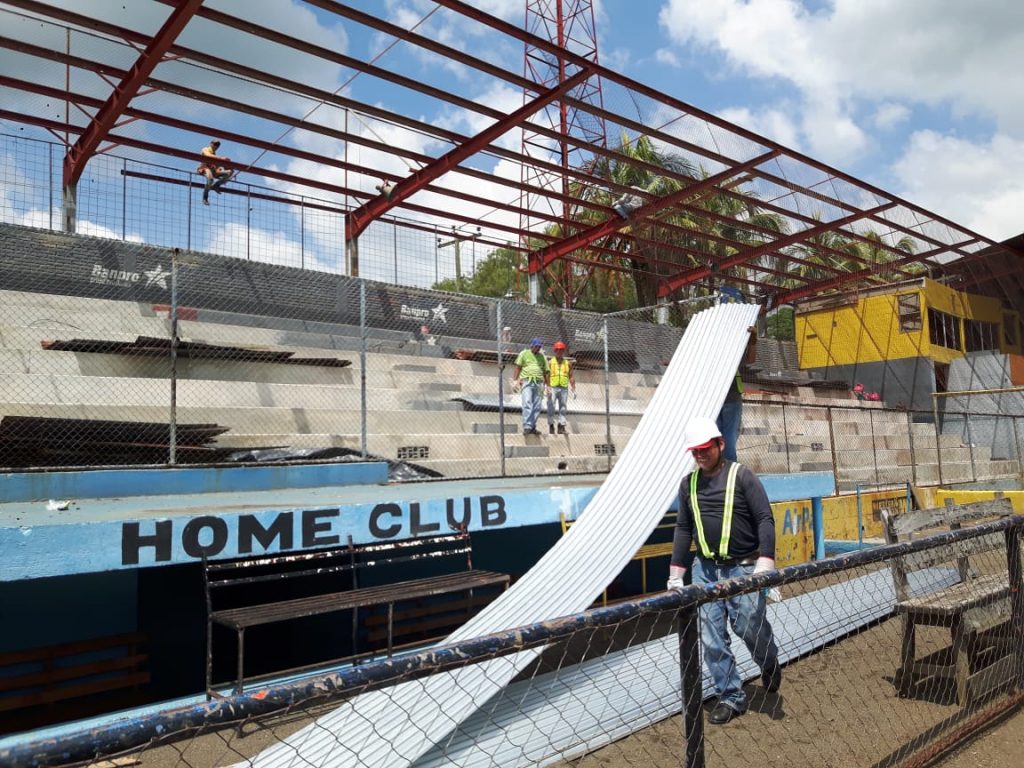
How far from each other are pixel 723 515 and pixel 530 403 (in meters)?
6.60

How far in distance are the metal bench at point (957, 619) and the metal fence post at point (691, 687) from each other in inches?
103

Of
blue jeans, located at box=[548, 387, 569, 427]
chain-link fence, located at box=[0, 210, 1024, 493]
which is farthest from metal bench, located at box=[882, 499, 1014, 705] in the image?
blue jeans, located at box=[548, 387, 569, 427]

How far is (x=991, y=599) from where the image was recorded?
5023 mm

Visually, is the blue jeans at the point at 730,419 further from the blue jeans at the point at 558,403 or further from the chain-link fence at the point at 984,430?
the chain-link fence at the point at 984,430

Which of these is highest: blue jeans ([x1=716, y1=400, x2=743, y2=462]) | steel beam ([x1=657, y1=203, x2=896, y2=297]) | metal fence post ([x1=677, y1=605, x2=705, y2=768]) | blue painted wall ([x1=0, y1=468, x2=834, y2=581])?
steel beam ([x1=657, y1=203, x2=896, y2=297])

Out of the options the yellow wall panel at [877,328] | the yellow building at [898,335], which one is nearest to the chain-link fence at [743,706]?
the yellow building at [898,335]

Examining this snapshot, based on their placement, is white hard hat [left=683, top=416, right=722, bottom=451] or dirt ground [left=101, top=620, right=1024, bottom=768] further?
white hard hat [left=683, top=416, right=722, bottom=451]

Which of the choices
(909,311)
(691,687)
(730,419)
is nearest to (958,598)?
(730,419)

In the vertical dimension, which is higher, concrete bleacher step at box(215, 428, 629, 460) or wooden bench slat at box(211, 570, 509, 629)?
concrete bleacher step at box(215, 428, 629, 460)

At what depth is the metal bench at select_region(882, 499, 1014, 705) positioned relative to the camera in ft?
15.5

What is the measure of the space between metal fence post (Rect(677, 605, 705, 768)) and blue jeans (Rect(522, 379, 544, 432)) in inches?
328

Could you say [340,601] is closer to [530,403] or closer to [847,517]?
[530,403]

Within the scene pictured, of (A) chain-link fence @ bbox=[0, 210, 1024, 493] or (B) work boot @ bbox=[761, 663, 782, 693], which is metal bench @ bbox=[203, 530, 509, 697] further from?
(B) work boot @ bbox=[761, 663, 782, 693]

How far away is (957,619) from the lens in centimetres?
473
